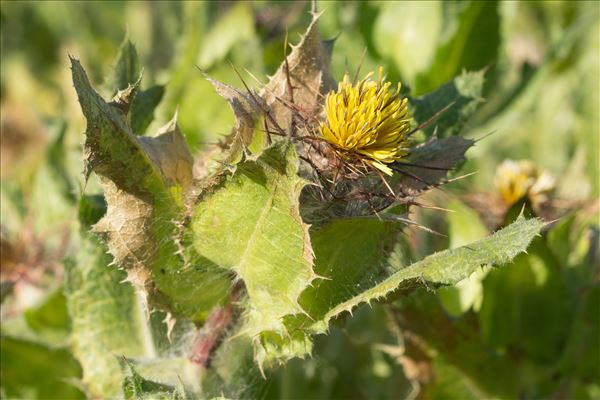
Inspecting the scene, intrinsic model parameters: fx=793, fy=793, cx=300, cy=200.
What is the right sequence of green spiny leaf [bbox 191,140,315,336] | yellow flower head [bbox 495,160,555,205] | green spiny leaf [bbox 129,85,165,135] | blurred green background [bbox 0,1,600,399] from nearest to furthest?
1. green spiny leaf [bbox 191,140,315,336]
2. green spiny leaf [bbox 129,85,165,135]
3. blurred green background [bbox 0,1,600,399]
4. yellow flower head [bbox 495,160,555,205]

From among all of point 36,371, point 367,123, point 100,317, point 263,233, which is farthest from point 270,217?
point 36,371

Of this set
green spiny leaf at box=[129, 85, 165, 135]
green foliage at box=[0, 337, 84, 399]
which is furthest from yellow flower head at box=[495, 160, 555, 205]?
green foliage at box=[0, 337, 84, 399]

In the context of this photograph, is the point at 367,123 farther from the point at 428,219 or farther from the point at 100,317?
the point at 428,219

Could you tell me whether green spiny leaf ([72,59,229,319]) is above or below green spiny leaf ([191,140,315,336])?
above

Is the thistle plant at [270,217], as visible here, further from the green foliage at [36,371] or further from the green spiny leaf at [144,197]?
the green foliage at [36,371]

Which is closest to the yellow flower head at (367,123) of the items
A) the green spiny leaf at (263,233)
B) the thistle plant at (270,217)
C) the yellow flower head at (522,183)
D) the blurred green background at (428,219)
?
the thistle plant at (270,217)

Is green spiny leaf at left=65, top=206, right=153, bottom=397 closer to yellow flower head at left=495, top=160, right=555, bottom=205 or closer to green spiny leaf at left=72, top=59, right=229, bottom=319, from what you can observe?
green spiny leaf at left=72, top=59, right=229, bottom=319
